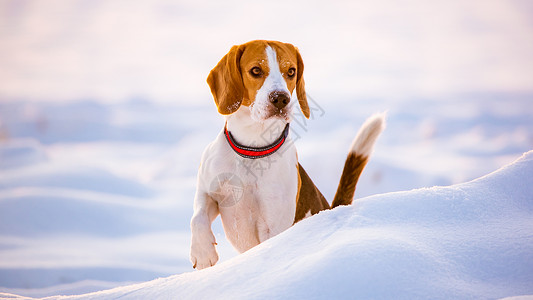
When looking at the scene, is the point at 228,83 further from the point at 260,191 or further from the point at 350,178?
the point at 350,178

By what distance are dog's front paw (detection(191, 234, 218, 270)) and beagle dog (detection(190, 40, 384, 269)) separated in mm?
66

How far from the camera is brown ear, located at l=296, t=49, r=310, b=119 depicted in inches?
134

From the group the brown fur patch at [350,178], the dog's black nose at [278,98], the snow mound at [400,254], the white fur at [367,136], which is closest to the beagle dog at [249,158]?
the dog's black nose at [278,98]

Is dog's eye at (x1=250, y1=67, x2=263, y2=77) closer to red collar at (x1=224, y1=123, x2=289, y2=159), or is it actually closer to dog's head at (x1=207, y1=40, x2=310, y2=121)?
dog's head at (x1=207, y1=40, x2=310, y2=121)

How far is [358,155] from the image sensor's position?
11.8ft

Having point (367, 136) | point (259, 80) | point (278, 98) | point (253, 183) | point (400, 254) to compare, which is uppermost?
point (259, 80)

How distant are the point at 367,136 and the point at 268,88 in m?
0.97

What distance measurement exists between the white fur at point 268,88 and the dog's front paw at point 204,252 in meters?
0.79

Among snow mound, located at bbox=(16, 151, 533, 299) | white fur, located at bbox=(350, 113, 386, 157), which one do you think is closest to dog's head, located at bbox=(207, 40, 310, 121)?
white fur, located at bbox=(350, 113, 386, 157)

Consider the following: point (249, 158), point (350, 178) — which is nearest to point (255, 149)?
point (249, 158)

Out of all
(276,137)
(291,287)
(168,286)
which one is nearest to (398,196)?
(291,287)

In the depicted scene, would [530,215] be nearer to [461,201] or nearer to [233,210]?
[461,201]

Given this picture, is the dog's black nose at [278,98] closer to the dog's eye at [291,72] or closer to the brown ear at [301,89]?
the dog's eye at [291,72]

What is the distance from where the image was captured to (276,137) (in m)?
3.26
